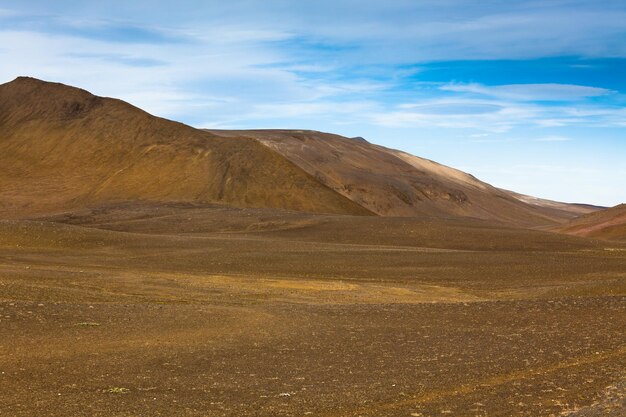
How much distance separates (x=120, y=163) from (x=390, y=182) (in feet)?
162

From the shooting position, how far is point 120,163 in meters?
90.8

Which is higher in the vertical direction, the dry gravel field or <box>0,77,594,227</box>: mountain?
<box>0,77,594,227</box>: mountain

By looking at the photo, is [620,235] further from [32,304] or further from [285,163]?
[32,304]

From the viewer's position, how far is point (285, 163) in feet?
306

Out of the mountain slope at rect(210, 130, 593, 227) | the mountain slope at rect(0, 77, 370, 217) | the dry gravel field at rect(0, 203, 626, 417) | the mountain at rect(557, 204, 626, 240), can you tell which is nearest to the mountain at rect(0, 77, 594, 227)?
the mountain slope at rect(0, 77, 370, 217)

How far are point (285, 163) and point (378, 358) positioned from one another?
78.2 metres

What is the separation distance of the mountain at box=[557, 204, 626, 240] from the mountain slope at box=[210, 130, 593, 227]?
3088 cm

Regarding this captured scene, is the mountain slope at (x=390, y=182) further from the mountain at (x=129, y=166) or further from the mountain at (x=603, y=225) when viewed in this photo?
the mountain at (x=603, y=225)

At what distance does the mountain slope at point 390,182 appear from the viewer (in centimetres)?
12133

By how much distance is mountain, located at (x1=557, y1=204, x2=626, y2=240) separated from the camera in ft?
251

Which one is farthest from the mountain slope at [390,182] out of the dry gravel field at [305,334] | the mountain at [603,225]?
the dry gravel field at [305,334]

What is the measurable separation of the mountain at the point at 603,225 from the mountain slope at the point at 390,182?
30.9 meters

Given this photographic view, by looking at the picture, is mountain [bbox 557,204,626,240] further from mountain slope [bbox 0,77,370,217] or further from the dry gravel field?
the dry gravel field

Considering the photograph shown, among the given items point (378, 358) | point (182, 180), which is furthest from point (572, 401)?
point (182, 180)
